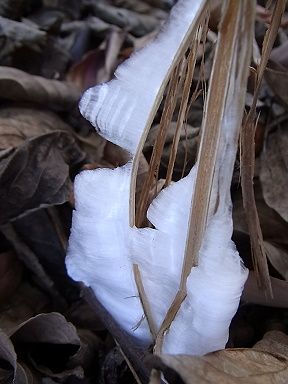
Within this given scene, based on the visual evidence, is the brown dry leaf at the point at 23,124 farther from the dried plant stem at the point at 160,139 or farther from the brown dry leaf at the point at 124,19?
the brown dry leaf at the point at 124,19

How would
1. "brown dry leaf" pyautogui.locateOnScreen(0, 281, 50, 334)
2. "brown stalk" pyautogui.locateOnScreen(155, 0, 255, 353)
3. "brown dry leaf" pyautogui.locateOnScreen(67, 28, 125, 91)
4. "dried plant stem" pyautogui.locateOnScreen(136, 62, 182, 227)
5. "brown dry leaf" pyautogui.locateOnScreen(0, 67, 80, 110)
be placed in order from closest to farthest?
"brown stalk" pyautogui.locateOnScreen(155, 0, 255, 353) → "dried plant stem" pyautogui.locateOnScreen(136, 62, 182, 227) → "brown dry leaf" pyautogui.locateOnScreen(0, 281, 50, 334) → "brown dry leaf" pyautogui.locateOnScreen(0, 67, 80, 110) → "brown dry leaf" pyautogui.locateOnScreen(67, 28, 125, 91)

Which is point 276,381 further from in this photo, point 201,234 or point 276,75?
point 276,75

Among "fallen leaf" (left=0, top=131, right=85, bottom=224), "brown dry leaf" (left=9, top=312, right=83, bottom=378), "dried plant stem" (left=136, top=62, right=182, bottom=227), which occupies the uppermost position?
"dried plant stem" (left=136, top=62, right=182, bottom=227)

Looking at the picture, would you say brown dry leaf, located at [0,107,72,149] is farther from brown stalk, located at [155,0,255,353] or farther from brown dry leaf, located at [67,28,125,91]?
brown stalk, located at [155,0,255,353]

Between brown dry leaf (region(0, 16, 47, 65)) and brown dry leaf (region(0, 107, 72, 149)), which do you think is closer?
brown dry leaf (region(0, 107, 72, 149))

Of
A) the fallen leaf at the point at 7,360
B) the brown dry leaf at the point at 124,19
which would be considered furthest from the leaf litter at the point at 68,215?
the brown dry leaf at the point at 124,19

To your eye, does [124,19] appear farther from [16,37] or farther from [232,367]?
[232,367]

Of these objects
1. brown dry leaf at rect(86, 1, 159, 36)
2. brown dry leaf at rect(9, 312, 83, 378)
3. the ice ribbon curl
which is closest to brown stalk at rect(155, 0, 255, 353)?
the ice ribbon curl

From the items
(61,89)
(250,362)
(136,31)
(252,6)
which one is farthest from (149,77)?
(136,31)
